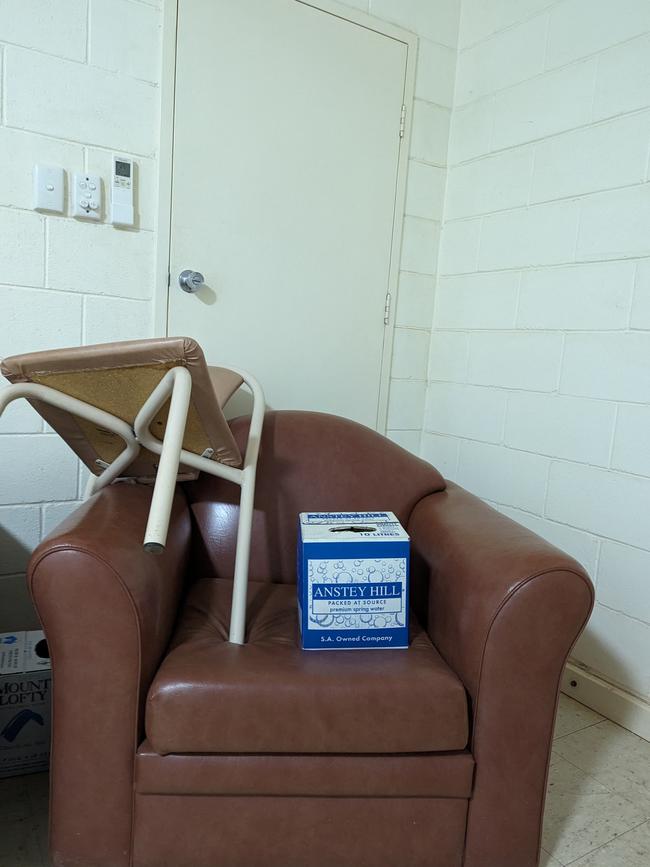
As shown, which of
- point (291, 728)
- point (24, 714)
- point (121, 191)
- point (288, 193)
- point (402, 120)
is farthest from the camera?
point (402, 120)

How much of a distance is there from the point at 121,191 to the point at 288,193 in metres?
0.56

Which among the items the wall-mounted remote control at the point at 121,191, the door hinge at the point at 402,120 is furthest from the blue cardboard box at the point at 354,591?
the door hinge at the point at 402,120


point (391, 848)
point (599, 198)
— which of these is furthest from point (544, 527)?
point (391, 848)

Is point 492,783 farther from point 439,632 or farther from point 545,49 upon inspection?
point 545,49

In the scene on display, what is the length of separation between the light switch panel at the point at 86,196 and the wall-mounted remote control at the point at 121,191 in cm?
4

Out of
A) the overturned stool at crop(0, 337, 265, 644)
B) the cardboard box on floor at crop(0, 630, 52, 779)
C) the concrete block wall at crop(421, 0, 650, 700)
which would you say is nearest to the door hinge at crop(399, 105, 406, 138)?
the concrete block wall at crop(421, 0, 650, 700)

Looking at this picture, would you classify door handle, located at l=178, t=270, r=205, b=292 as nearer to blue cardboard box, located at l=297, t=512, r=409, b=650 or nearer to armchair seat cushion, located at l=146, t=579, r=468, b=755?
blue cardboard box, located at l=297, t=512, r=409, b=650

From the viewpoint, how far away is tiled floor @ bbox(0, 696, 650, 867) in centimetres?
134

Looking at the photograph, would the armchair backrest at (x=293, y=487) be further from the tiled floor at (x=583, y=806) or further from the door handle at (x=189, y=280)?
the tiled floor at (x=583, y=806)

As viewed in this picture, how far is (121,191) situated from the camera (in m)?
1.85

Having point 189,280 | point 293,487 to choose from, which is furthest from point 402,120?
point 293,487

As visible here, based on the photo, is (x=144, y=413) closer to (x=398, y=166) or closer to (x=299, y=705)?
(x=299, y=705)

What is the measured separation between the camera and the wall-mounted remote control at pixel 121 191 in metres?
1.84

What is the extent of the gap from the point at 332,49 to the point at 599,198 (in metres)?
1.02
